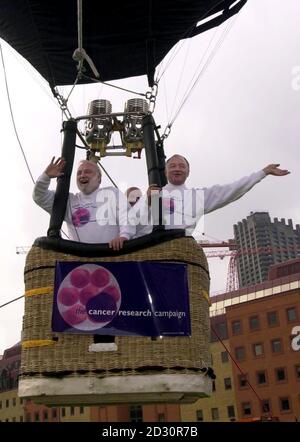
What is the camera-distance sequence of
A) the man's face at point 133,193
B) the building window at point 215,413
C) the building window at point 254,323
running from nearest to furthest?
the man's face at point 133,193
the building window at point 254,323
the building window at point 215,413

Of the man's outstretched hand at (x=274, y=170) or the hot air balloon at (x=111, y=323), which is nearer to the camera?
the hot air balloon at (x=111, y=323)

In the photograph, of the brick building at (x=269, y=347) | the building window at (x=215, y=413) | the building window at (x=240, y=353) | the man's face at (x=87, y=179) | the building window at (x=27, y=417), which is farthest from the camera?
the building window at (x=27, y=417)

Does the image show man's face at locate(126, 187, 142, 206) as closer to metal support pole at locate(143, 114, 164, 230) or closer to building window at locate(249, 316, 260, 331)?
metal support pole at locate(143, 114, 164, 230)

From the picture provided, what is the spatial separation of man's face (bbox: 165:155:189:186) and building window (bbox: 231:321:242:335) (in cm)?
5343

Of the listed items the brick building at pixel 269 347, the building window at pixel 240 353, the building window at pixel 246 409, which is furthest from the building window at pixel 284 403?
the building window at pixel 240 353

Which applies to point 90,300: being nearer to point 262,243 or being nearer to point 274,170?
point 274,170

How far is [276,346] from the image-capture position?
2087 inches

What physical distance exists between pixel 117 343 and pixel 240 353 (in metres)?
54.1

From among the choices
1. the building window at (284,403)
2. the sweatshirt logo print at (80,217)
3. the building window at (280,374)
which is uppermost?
the building window at (280,374)

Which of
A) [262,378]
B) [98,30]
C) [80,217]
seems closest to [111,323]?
[80,217]

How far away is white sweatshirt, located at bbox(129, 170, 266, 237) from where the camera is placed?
4.05 meters

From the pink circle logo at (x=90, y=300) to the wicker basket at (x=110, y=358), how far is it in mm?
83

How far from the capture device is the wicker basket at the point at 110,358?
3473 mm

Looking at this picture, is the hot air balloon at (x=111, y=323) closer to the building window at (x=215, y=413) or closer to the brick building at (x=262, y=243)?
the building window at (x=215, y=413)
